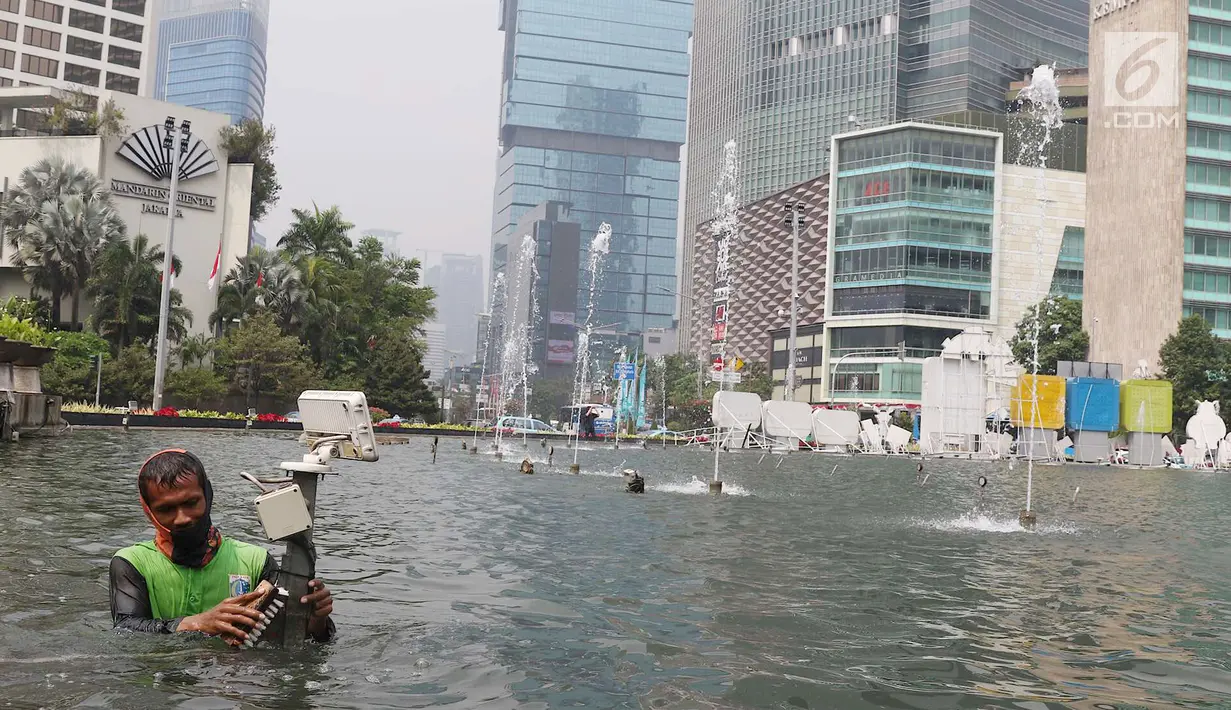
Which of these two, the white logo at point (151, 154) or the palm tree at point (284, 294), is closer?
the palm tree at point (284, 294)

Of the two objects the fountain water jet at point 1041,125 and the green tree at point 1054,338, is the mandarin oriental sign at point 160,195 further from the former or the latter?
the green tree at point 1054,338

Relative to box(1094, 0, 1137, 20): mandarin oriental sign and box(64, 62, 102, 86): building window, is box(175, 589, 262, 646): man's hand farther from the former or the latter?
box(64, 62, 102, 86): building window

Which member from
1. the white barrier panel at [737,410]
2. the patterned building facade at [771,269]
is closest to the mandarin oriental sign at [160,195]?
the white barrier panel at [737,410]

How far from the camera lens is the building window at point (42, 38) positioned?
8875 centimetres

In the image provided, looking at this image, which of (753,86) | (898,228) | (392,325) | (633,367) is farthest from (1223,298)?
(753,86)

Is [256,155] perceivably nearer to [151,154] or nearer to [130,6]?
[151,154]

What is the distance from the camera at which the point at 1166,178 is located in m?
84.4

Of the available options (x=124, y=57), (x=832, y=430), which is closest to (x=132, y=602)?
(x=832, y=430)

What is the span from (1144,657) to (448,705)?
5.22m

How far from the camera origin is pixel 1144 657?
8078 mm

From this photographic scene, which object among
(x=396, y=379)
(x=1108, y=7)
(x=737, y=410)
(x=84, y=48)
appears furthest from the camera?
(x=84, y=48)

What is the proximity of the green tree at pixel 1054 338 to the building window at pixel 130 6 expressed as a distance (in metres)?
76.7

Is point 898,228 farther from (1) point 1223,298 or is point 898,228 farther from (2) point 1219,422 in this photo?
(2) point 1219,422

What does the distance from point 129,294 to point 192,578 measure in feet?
180
